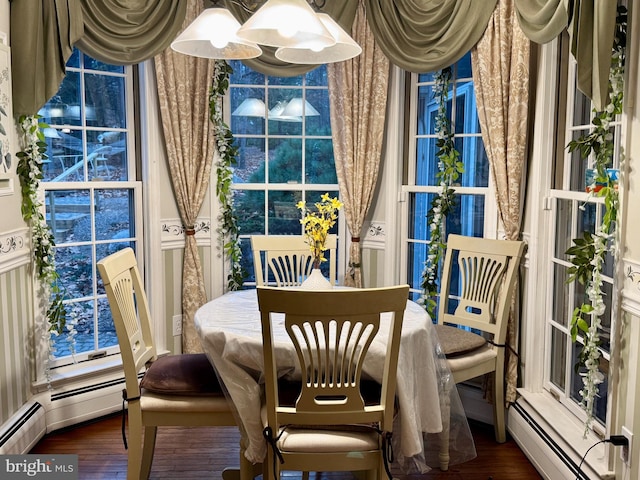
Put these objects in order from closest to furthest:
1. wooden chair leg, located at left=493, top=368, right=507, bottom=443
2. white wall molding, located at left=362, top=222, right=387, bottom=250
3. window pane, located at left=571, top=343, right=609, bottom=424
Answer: window pane, located at left=571, top=343, right=609, bottom=424
wooden chair leg, located at left=493, top=368, right=507, bottom=443
white wall molding, located at left=362, top=222, right=387, bottom=250

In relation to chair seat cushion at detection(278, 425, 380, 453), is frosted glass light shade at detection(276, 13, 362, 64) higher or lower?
higher

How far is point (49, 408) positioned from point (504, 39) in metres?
3.32

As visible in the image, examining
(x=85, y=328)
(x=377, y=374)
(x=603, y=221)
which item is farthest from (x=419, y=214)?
(x=85, y=328)

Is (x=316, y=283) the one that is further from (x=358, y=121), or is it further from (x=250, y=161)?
(x=250, y=161)

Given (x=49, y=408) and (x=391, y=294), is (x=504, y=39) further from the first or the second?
(x=49, y=408)

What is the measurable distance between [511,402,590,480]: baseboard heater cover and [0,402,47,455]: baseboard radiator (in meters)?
2.62

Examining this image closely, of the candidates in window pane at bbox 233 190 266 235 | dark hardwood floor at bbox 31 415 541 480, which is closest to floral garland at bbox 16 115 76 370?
dark hardwood floor at bbox 31 415 541 480

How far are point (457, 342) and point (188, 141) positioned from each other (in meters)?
2.12

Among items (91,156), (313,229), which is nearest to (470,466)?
(313,229)

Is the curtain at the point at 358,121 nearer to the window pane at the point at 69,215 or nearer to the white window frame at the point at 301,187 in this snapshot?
the white window frame at the point at 301,187

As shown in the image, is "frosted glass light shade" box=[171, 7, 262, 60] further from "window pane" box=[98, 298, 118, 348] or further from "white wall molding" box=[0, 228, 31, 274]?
"window pane" box=[98, 298, 118, 348]

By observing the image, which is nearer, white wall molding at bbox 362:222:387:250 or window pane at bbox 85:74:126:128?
window pane at bbox 85:74:126:128

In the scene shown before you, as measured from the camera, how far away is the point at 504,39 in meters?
3.46

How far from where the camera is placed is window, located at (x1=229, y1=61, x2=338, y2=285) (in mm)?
4352
